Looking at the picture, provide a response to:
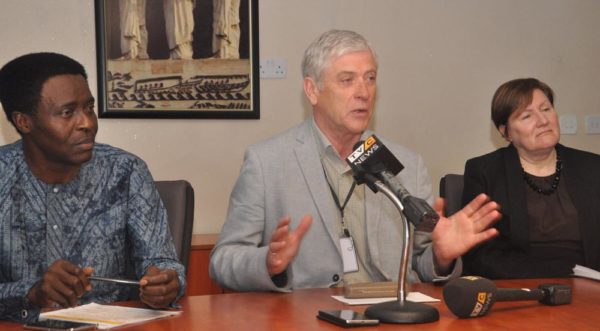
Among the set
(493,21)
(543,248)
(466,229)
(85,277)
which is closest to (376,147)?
(466,229)

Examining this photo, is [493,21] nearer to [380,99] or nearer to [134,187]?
[380,99]

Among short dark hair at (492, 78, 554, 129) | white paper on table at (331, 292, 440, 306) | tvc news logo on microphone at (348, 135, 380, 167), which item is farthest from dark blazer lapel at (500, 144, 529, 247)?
tvc news logo on microphone at (348, 135, 380, 167)

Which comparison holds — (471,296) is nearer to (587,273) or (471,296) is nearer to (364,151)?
(364,151)

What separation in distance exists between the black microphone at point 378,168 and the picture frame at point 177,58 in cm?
283

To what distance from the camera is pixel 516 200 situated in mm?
3467

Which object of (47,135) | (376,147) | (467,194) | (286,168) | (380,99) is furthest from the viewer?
(380,99)

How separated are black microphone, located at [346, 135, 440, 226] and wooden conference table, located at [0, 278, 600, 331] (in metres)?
0.29

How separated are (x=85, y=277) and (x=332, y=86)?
4.05 ft

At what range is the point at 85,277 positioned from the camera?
2.05m

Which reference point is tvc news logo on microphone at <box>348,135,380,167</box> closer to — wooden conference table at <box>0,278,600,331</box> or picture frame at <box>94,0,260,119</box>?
wooden conference table at <box>0,278,600,331</box>

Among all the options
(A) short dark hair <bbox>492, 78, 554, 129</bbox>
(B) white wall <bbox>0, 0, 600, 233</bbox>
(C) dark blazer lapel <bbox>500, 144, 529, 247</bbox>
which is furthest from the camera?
(B) white wall <bbox>0, 0, 600, 233</bbox>

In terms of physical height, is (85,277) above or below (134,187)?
below

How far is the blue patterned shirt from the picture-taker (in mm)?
2459

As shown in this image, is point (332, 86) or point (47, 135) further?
point (332, 86)
